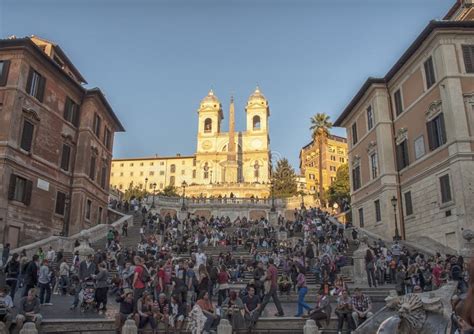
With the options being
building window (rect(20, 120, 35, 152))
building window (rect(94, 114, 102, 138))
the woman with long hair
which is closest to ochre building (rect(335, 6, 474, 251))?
the woman with long hair

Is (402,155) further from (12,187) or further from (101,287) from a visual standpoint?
(12,187)

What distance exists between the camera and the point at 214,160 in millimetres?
104812

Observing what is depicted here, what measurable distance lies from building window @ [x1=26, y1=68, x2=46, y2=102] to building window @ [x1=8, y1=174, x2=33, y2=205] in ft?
18.4

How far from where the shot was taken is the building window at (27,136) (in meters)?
26.0

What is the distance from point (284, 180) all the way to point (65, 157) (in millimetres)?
49151

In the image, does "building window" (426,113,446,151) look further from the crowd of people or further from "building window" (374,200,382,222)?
"building window" (374,200,382,222)

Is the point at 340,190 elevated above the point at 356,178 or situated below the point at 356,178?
above

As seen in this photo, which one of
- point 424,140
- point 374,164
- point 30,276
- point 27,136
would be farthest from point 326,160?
point 30,276

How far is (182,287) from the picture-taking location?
12664 mm

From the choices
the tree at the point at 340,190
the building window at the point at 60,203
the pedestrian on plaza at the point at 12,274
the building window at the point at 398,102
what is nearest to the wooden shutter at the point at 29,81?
the building window at the point at 60,203

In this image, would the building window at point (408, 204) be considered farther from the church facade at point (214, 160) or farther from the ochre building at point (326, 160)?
the ochre building at point (326, 160)

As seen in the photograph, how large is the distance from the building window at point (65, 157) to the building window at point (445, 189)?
2479cm

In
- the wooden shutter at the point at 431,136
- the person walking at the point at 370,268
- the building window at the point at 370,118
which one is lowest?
the person walking at the point at 370,268

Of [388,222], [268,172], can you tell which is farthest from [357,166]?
[268,172]
